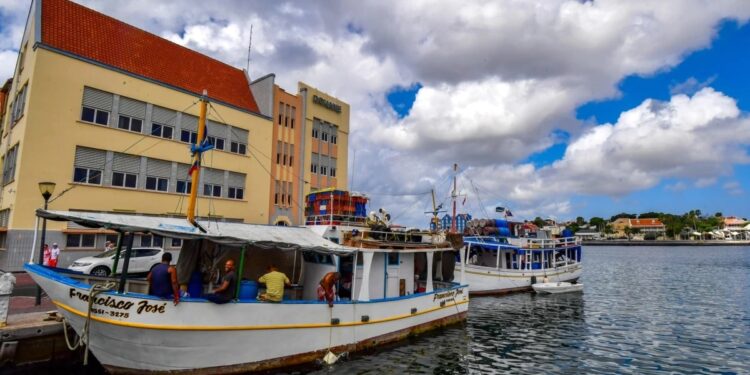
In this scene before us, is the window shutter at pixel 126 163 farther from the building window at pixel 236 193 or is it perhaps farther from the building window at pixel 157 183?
the building window at pixel 236 193

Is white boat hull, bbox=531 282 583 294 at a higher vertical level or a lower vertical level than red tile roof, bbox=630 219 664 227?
lower

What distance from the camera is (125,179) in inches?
1127

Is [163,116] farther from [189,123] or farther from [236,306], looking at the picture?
[236,306]

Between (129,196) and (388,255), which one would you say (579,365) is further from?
(129,196)

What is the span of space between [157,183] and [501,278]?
26.2m

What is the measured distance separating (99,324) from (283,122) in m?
31.8

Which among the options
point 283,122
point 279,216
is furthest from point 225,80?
point 279,216

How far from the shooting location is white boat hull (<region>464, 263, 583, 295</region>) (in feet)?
97.5

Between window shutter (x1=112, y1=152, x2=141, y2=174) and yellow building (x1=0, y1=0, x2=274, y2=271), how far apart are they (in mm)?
61

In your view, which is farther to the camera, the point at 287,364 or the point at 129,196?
the point at 129,196

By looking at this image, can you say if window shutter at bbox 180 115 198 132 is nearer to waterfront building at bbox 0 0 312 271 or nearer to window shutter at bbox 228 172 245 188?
waterfront building at bbox 0 0 312 271

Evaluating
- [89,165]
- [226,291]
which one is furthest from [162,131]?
[226,291]

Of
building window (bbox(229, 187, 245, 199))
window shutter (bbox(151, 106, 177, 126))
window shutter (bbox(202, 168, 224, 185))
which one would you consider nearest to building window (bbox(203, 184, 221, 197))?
window shutter (bbox(202, 168, 224, 185))

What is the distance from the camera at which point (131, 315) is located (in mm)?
9672
